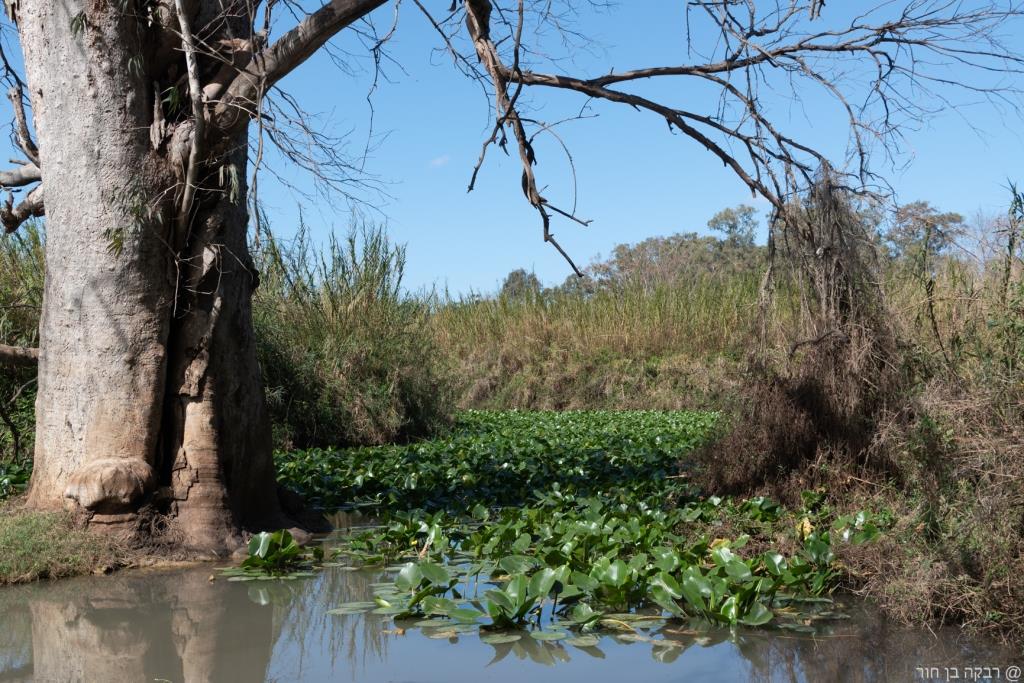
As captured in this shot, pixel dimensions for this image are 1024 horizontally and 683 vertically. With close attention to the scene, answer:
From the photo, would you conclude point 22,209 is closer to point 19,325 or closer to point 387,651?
point 19,325

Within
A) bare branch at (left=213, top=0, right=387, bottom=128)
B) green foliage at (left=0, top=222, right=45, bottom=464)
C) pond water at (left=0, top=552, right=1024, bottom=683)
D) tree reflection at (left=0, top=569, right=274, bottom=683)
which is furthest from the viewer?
green foliage at (left=0, top=222, right=45, bottom=464)

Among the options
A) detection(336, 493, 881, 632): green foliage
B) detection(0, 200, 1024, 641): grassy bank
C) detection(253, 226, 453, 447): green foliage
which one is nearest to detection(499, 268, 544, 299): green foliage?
detection(0, 200, 1024, 641): grassy bank

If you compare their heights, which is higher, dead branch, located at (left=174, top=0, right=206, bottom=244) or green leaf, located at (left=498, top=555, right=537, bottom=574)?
dead branch, located at (left=174, top=0, right=206, bottom=244)

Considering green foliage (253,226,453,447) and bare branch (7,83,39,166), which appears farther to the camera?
green foliage (253,226,453,447)

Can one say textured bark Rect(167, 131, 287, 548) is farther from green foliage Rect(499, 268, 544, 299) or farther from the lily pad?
green foliage Rect(499, 268, 544, 299)

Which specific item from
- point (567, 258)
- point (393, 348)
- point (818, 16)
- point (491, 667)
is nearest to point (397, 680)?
point (491, 667)

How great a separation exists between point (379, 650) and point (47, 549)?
232cm

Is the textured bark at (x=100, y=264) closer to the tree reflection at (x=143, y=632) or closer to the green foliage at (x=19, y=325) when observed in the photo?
the tree reflection at (x=143, y=632)

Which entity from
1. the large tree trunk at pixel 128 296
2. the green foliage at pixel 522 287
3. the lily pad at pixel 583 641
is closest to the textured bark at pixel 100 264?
the large tree trunk at pixel 128 296

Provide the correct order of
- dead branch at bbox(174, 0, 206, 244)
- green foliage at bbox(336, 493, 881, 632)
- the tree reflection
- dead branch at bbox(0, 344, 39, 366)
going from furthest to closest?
dead branch at bbox(0, 344, 39, 366), dead branch at bbox(174, 0, 206, 244), green foliage at bbox(336, 493, 881, 632), the tree reflection

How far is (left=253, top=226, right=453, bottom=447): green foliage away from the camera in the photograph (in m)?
10.3

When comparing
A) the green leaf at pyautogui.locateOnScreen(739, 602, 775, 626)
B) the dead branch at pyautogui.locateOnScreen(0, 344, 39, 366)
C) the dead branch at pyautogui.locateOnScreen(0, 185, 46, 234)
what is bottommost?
the green leaf at pyautogui.locateOnScreen(739, 602, 775, 626)

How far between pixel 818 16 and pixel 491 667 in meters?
4.31

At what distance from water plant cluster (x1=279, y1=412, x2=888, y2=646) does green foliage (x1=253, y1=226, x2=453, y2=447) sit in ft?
5.89
